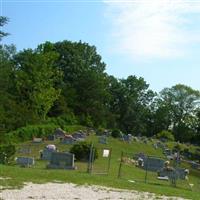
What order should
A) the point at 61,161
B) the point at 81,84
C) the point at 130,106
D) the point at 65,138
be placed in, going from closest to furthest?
1. the point at 61,161
2. the point at 65,138
3. the point at 81,84
4. the point at 130,106

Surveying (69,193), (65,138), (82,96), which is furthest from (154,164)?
(82,96)

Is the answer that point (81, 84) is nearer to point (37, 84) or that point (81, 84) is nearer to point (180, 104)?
point (37, 84)

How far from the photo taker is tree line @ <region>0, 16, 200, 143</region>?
66562 mm

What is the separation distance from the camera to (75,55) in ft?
301

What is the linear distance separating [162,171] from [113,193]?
13868 millimetres

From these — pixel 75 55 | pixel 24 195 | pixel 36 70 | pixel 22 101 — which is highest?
pixel 75 55

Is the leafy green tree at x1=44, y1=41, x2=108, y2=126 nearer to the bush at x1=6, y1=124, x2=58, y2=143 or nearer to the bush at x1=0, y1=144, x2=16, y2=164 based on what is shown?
the bush at x1=6, y1=124, x2=58, y2=143

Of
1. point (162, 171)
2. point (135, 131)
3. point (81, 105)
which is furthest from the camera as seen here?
point (135, 131)

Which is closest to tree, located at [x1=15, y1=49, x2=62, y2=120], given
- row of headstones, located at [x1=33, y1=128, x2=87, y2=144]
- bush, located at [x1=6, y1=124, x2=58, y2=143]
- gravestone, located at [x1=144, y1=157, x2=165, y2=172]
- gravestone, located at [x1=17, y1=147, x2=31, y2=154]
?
bush, located at [x1=6, y1=124, x2=58, y2=143]

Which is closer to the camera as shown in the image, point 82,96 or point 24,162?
point 24,162

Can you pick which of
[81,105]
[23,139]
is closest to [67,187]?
[23,139]

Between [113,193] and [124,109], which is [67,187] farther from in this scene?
[124,109]

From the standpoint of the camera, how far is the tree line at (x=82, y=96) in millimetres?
66562

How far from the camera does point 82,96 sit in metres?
87.8
